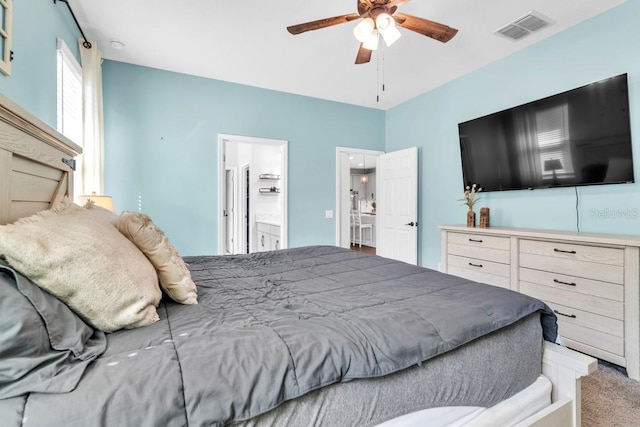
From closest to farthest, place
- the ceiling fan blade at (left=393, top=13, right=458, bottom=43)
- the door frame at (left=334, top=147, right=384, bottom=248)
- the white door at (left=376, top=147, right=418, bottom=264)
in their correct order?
the ceiling fan blade at (left=393, top=13, right=458, bottom=43)
the white door at (left=376, top=147, right=418, bottom=264)
the door frame at (left=334, top=147, right=384, bottom=248)

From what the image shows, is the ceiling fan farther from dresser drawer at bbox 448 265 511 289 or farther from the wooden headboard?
dresser drawer at bbox 448 265 511 289

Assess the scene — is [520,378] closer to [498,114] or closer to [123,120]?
[498,114]

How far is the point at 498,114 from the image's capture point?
3.09 m

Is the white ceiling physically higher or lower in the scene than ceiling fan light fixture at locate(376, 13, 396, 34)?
higher

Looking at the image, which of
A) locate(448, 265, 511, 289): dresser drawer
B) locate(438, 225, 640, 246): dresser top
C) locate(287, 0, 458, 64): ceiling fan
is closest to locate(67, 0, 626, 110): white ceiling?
locate(287, 0, 458, 64): ceiling fan

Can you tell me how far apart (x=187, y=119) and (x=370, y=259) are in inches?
109

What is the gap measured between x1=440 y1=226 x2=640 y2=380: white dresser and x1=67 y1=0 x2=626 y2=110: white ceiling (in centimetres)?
182

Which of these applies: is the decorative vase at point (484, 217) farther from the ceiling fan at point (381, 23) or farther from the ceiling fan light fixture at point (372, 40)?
the ceiling fan light fixture at point (372, 40)

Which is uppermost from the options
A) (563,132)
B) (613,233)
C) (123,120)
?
(123,120)

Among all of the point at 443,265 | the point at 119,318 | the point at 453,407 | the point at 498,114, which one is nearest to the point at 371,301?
the point at 453,407

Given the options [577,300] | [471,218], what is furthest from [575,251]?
[471,218]

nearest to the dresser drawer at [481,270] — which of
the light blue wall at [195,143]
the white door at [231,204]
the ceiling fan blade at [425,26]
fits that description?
the light blue wall at [195,143]

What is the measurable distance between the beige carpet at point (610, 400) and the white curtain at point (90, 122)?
154 inches

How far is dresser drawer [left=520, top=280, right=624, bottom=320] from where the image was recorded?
2.02 meters
